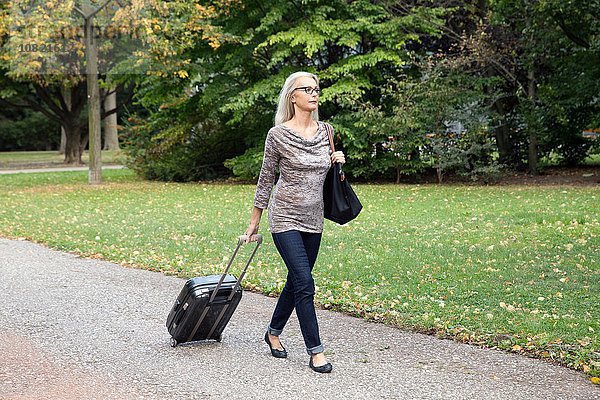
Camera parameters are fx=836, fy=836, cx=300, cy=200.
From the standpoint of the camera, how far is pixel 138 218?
49.3 ft

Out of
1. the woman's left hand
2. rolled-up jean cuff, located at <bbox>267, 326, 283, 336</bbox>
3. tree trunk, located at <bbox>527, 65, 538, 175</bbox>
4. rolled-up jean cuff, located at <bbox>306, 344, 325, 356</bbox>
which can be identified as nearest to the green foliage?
tree trunk, located at <bbox>527, 65, 538, 175</bbox>

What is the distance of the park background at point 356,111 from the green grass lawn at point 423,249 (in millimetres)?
123

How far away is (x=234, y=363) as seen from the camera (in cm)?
571

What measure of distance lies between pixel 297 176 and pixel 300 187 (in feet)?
0.25

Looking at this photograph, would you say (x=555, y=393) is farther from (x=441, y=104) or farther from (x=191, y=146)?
(x=191, y=146)

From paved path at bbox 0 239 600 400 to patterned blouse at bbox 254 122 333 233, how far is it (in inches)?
39.2

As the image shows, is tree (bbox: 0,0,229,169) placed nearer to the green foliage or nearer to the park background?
the park background

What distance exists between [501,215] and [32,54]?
13.3 metres

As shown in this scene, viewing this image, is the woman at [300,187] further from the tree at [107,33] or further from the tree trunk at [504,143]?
the tree trunk at [504,143]

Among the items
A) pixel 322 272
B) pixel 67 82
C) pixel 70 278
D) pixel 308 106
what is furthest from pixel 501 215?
pixel 67 82

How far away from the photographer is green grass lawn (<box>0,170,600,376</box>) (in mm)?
6785

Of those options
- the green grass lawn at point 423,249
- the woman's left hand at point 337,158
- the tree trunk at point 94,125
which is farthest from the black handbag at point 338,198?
the tree trunk at point 94,125

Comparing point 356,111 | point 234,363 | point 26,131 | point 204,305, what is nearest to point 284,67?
point 356,111

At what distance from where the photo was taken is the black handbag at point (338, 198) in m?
5.62
